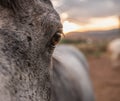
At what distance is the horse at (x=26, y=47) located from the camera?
1.78 meters

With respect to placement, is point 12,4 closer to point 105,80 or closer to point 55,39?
point 55,39

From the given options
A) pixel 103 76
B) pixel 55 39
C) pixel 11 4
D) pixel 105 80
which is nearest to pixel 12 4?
pixel 11 4

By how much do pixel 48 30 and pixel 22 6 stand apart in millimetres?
258

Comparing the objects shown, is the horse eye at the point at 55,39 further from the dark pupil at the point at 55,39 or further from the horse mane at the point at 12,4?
the horse mane at the point at 12,4

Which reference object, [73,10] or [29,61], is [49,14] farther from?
[73,10]

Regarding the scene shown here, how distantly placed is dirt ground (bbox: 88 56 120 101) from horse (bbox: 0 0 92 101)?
8722mm

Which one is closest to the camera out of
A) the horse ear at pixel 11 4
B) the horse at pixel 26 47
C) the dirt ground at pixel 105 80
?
the horse at pixel 26 47

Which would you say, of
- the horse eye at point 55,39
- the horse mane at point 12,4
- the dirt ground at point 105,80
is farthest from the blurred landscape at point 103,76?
the horse mane at point 12,4

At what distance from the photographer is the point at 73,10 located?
10.7ft

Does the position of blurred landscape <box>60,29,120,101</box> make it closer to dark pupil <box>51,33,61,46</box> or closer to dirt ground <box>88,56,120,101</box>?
dirt ground <box>88,56,120,101</box>

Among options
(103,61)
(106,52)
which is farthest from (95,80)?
(106,52)

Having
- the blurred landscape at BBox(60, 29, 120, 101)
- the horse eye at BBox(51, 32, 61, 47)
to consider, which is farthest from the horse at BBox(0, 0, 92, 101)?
the blurred landscape at BBox(60, 29, 120, 101)

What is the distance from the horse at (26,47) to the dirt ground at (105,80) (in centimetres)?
872

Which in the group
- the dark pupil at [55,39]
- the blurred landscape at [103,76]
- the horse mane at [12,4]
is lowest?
the blurred landscape at [103,76]
